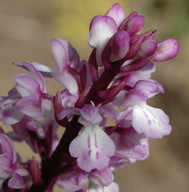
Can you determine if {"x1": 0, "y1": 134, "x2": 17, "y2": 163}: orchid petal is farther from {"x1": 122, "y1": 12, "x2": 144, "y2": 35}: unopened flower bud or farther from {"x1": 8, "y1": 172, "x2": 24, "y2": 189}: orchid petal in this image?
{"x1": 122, "y1": 12, "x2": 144, "y2": 35}: unopened flower bud

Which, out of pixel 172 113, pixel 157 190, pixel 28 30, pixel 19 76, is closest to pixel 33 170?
pixel 19 76

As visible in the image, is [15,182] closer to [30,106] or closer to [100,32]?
[30,106]

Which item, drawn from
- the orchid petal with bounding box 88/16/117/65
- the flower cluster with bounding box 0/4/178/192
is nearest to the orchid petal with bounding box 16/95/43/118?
the flower cluster with bounding box 0/4/178/192

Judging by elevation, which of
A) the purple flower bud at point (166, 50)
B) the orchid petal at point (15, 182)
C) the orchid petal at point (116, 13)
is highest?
the orchid petal at point (116, 13)

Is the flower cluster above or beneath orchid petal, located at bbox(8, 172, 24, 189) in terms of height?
above

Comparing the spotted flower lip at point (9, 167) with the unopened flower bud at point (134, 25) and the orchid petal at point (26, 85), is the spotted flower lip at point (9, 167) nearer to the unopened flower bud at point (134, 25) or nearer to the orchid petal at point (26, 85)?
the orchid petal at point (26, 85)

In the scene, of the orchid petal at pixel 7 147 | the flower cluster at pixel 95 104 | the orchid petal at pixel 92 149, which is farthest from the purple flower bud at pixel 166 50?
the orchid petal at pixel 7 147

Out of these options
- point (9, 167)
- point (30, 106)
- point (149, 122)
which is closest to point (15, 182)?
point (9, 167)

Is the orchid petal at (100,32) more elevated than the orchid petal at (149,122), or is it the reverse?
the orchid petal at (100,32)

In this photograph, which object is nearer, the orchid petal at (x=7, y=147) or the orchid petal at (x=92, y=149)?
the orchid petal at (x=92, y=149)
